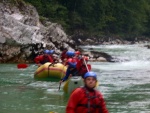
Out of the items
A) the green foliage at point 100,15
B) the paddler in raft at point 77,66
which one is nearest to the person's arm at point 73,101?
the paddler in raft at point 77,66

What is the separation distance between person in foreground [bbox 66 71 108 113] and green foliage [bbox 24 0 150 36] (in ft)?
120

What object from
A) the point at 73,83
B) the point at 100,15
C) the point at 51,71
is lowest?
the point at 73,83

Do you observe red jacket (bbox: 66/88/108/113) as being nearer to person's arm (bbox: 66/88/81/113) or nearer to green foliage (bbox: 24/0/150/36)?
Result: person's arm (bbox: 66/88/81/113)

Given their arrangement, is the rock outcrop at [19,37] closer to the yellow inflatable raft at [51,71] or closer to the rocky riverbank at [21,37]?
the rocky riverbank at [21,37]

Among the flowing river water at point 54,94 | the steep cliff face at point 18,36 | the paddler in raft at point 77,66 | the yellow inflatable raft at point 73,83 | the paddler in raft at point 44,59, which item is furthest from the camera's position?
the steep cliff face at point 18,36

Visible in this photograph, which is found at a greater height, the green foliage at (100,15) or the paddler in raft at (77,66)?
the green foliage at (100,15)

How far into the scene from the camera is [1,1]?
24.2 m

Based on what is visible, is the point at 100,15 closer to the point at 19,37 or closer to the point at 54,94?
the point at 19,37

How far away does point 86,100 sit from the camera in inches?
225

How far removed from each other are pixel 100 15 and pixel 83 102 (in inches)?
2020

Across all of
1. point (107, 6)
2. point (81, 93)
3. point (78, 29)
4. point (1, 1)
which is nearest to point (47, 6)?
point (78, 29)

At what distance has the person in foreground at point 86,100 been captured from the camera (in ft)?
18.6

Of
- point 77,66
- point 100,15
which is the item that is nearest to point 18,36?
point 77,66

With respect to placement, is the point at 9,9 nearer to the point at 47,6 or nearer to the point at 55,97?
the point at 55,97
